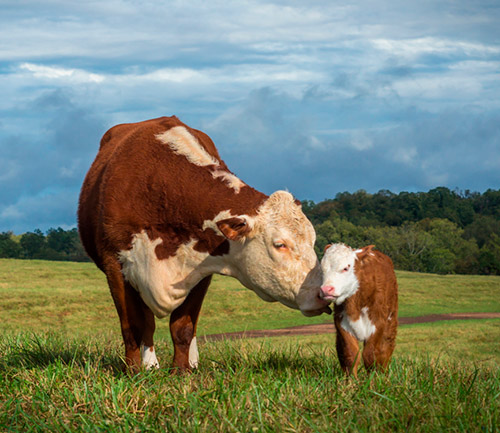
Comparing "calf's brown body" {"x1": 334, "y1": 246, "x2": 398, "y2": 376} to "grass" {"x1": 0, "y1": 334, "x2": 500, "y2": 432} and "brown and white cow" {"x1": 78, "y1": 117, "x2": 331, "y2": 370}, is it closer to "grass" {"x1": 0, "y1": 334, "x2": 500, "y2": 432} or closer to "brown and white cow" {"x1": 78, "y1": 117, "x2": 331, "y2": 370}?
"grass" {"x1": 0, "y1": 334, "x2": 500, "y2": 432}

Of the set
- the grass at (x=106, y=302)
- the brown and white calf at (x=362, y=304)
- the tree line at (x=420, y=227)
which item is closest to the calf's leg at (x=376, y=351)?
the brown and white calf at (x=362, y=304)

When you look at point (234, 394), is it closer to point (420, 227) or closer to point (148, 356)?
point (148, 356)

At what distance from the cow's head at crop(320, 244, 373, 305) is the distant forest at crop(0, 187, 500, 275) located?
4014 centimetres

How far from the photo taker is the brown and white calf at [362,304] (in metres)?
5.57

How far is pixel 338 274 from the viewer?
18.0ft

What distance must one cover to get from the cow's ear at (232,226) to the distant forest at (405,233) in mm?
40377

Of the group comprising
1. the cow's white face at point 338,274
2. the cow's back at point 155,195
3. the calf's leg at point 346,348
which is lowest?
the calf's leg at point 346,348

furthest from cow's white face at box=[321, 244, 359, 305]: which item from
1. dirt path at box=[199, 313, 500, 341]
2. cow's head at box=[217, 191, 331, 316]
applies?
dirt path at box=[199, 313, 500, 341]

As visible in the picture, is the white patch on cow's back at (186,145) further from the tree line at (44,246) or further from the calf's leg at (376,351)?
the tree line at (44,246)

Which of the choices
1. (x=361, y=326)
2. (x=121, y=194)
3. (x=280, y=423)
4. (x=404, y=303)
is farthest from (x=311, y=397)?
(x=404, y=303)

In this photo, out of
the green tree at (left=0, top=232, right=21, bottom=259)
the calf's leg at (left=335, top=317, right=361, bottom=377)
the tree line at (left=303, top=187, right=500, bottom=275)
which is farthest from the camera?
the tree line at (left=303, top=187, right=500, bottom=275)

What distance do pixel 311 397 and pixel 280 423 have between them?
0.65m

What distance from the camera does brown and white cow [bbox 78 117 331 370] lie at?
559 cm

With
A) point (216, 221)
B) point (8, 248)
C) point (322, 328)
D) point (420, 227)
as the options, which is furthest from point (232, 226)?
point (420, 227)
